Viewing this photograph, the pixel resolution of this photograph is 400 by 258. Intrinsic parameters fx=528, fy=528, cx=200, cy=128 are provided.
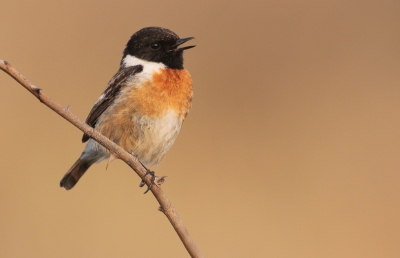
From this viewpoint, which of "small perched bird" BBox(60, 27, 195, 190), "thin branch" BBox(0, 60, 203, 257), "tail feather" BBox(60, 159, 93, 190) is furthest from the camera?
"tail feather" BBox(60, 159, 93, 190)

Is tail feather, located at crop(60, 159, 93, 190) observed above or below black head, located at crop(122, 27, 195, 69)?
below

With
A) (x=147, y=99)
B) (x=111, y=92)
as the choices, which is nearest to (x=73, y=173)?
(x=111, y=92)

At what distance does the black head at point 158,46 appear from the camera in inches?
148

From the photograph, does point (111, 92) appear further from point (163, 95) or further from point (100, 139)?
point (100, 139)

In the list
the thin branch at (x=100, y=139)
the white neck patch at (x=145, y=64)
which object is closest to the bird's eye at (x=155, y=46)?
the white neck patch at (x=145, y=64)

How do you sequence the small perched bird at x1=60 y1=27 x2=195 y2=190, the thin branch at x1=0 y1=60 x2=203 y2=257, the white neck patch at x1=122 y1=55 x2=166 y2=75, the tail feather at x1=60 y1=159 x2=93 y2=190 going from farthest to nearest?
the tail feather at x1=60 y1=159 x2=93 y2=190, the white neck patch at x1=122 y1=55 x2=166 y2=75, the small perched bird at x1=60 y1=27 x2=195 y2=190, the thin branch at x1=0 y1=60 x2=203 y2=257

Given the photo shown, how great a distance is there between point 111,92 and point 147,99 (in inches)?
15.1

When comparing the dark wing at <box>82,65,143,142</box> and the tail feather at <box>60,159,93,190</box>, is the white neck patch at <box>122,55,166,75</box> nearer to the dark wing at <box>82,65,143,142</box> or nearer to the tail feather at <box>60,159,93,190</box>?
the dark wing at <box>82,65,143,142</box>

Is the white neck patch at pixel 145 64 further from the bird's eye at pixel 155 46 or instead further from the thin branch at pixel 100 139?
the thin branch at pixel 100 139

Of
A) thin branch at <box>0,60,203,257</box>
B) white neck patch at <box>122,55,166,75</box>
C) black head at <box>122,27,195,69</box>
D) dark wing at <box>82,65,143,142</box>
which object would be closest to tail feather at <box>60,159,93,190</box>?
dark wing at <box>82,65,143,142</box>

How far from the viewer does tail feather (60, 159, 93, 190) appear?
4.21 meters

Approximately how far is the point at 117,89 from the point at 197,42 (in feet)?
9.48

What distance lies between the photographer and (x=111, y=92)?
3.81 meters

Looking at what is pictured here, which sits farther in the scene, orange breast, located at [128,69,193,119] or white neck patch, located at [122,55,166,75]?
white neck patch, located at [122,55,166,75]
